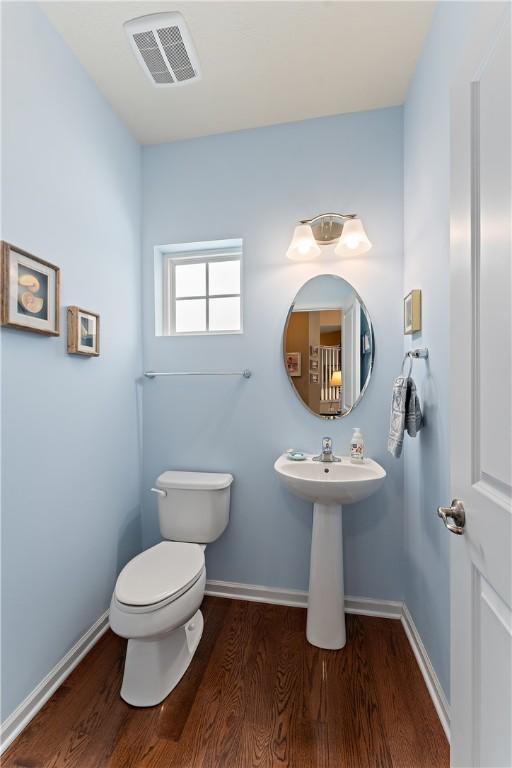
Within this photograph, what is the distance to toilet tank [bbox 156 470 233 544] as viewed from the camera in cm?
175

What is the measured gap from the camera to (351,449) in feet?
5.71

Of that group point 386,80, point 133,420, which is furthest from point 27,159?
point 386,80

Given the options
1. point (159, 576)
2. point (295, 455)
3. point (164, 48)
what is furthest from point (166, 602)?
point (164, 48)

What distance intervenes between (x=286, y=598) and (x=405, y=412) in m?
1.21

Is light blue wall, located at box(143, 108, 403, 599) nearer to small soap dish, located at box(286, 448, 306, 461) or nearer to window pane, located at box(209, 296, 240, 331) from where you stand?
small soap dish, located at box(286, 448, 306, 461)

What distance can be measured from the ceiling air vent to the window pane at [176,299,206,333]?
1.04 metres

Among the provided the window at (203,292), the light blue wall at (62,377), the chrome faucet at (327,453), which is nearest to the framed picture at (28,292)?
the light blue wall at (62,377)

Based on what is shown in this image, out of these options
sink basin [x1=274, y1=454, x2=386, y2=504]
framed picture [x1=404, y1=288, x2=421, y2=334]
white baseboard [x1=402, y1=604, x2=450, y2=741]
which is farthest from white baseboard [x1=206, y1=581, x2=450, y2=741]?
framed picture [x1=404, y1=288, x2=421, y2=334]

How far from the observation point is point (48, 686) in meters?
1.31

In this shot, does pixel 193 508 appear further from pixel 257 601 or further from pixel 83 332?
pixel 83 332

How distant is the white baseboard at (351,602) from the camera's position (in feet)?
4.83

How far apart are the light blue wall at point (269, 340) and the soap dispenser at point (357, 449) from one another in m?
0.08

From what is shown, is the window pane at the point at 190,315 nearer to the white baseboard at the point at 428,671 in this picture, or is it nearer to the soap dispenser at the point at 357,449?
the soap dispenser at the point at 357,449

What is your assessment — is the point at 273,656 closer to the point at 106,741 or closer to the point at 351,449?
the point at 106,741
